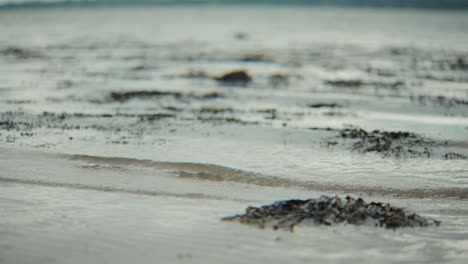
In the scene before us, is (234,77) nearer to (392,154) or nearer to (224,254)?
(392,154)

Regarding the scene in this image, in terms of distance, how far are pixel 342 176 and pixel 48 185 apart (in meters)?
5.09

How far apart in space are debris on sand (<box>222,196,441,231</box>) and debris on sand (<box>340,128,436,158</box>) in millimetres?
3937

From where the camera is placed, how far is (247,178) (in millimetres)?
9125

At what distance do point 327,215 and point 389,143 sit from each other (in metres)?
5.39

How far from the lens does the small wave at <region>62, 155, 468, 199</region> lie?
8.48m

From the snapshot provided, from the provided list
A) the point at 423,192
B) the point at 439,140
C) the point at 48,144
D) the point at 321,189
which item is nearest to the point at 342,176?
the point at 321,189

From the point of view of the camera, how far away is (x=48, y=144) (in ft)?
35.5

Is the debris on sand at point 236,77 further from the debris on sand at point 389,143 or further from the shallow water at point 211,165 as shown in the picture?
the debris on sand at point 389,143

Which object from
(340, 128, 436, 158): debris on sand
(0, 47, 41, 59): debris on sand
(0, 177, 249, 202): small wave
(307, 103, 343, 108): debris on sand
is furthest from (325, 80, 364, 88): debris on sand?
(0, 47, 41, 59): debris on sand

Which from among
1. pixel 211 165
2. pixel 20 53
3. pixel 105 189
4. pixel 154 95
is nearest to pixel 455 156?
pixel 211 165

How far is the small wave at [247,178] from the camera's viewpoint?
334 inches

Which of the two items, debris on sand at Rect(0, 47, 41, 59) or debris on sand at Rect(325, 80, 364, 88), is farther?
debris on sand at Rect(0, 47, 41, 59)

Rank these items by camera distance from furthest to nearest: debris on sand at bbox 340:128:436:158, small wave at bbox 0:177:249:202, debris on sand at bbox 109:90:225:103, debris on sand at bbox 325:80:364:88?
debris on sand at bbox 325:80:364:88
debris on sand at bbox 109:90:225:103
debris on sand at bbox 340:128:436:158
small wave at bbox 0:177:249:202

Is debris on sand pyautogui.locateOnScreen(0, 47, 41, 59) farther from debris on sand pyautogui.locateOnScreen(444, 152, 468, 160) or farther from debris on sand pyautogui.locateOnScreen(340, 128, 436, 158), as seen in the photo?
debris on sand pyautogui.locateOnScreen(444, 152, 468, 160)
